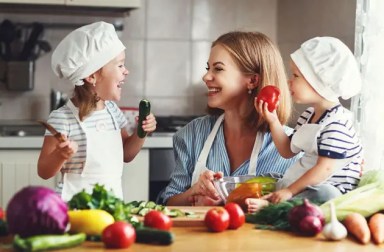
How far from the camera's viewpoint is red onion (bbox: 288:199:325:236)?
1.89 m

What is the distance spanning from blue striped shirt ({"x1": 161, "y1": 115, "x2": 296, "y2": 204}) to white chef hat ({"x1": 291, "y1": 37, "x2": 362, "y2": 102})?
1.39 ft

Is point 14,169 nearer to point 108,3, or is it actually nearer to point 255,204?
point 108,3

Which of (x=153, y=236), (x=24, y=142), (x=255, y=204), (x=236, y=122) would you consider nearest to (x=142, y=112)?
(x=236, y=122)

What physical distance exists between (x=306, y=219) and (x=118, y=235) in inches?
18.0

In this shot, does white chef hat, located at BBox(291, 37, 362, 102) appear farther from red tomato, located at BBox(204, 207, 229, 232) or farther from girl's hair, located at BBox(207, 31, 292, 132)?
red tomato, located at BBox(204, 207, 229, 232)

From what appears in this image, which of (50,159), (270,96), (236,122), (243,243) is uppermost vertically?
(270,96)

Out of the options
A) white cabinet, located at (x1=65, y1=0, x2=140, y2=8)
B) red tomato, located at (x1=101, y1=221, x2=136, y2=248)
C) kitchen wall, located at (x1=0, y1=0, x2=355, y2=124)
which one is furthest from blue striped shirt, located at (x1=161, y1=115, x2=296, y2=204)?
kitchen wall, located at (x1=0, y1=0, x2=355, y2=124)

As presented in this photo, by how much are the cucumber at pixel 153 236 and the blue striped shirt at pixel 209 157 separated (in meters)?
0.79

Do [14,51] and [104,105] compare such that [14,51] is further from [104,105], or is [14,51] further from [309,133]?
[309,133]

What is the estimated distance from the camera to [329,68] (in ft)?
7.08

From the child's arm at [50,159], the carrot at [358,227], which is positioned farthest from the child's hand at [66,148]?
the carrot at [358,227]

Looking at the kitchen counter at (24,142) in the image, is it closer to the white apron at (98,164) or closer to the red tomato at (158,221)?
the white apron at (98,164)

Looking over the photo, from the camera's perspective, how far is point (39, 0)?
3.74m

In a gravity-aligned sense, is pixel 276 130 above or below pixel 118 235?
above
